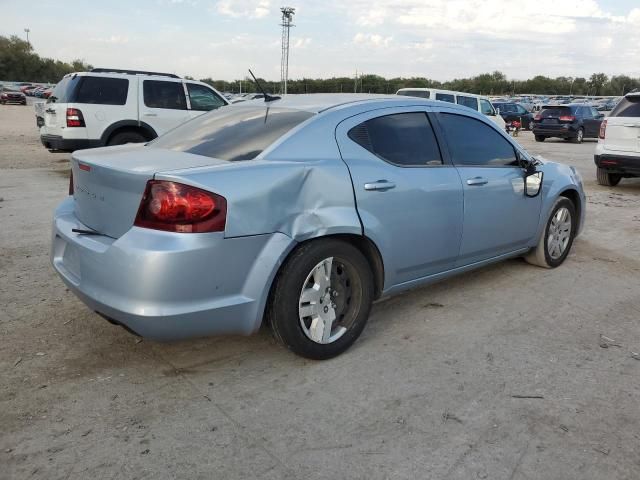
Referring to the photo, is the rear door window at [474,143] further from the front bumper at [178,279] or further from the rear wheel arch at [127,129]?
the rear wheel arch at [127,129]

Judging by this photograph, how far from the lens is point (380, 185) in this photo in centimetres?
349

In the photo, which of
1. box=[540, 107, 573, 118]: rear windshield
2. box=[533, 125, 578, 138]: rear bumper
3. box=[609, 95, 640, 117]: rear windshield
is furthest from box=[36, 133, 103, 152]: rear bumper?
box=[540, 107, 573, 118]: rear windshield

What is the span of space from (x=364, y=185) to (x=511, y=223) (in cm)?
175

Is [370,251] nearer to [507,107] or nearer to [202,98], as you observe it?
[202,98]

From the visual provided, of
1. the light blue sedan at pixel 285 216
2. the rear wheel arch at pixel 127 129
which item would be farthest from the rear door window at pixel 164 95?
the light blue sedan at pixel 285 216

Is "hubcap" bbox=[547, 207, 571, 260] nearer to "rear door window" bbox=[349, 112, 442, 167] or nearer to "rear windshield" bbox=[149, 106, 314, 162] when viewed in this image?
"rear door window" bbox=[349, 112, 442, 167]

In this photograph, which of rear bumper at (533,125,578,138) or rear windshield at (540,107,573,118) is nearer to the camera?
rear bumper at (533,125,578,138)

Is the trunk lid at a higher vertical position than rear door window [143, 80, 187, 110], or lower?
lower

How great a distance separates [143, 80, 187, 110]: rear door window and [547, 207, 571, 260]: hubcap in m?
7.77

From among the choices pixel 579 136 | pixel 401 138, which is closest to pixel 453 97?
pixel 579 136

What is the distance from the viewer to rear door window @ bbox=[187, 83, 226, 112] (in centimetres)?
1114

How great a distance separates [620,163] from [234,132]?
28.0ft

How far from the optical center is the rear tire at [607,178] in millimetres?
10867

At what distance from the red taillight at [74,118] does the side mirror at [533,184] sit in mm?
8060
